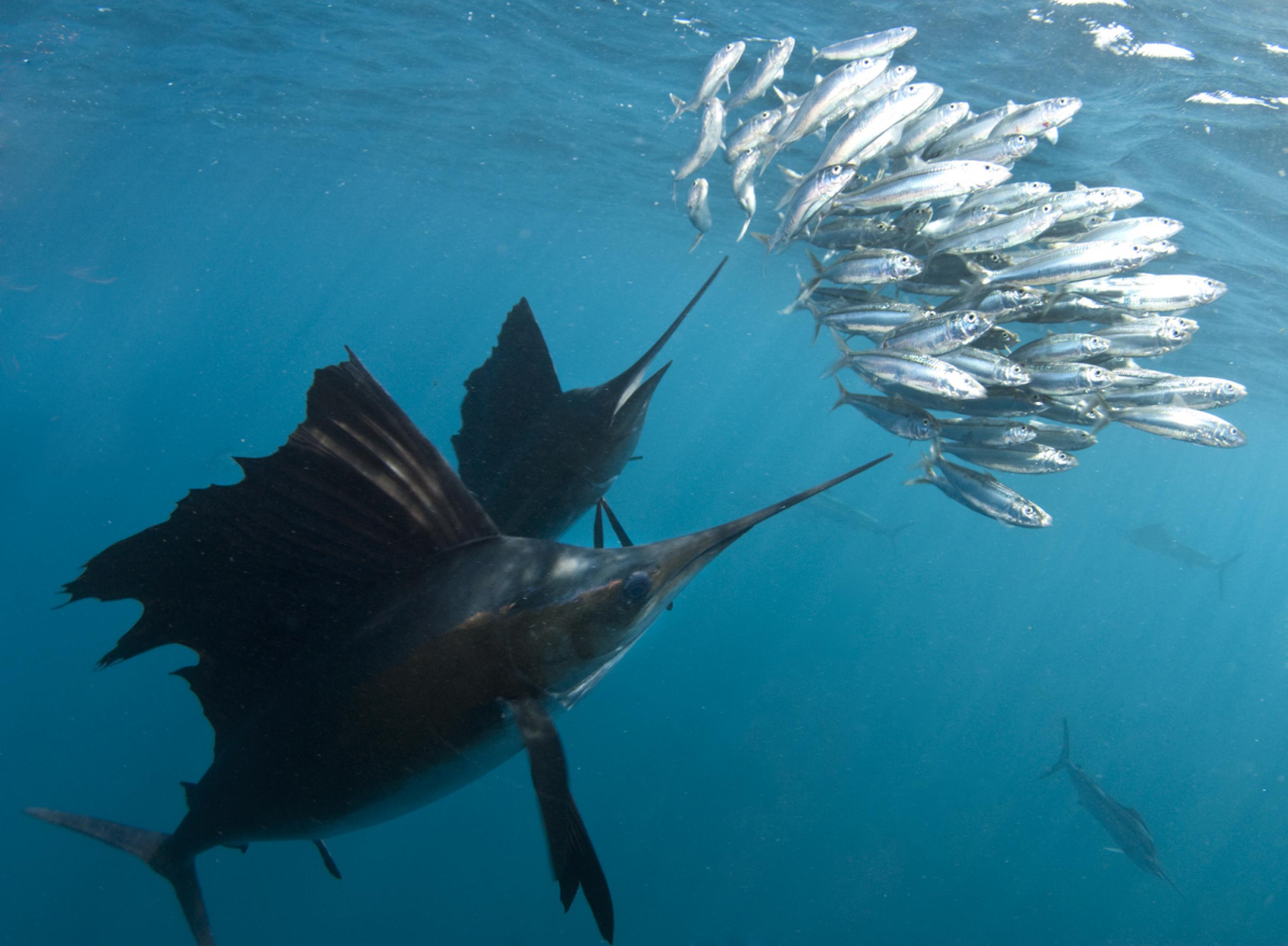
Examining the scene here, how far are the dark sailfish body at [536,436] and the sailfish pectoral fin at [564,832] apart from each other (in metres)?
1.31

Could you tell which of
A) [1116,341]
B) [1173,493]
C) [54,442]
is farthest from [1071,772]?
[1173,493]

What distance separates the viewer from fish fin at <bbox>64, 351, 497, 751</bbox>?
1441 mm

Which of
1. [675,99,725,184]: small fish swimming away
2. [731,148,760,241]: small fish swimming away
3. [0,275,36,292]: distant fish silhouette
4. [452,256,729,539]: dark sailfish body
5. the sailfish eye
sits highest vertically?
[675,99,725,184]: small fish swimming away

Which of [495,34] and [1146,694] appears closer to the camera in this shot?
[495,34]

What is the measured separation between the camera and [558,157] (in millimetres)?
22906

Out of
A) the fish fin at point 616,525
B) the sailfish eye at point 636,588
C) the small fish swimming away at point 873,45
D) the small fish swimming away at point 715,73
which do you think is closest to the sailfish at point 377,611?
the sailfish eye at point 636,588

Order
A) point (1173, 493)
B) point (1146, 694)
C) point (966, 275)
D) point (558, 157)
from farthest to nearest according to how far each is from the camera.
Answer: point (1173, 493), point (1146, 694), point (558, 157), point (966, 275)

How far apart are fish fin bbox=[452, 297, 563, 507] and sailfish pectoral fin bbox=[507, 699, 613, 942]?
4.98 ft

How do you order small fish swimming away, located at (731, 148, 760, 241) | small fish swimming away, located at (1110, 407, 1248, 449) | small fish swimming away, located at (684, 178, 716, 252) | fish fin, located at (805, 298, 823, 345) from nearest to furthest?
1. small fish swimming away, located at (1110, 407, 1248, 449)
2. fish fin, located at (805, 298, 823, 345)
3. small fish swimming away, located at (731, 148, 760, 241)
4. small fish swimming away, located at (684, 178, 716, 252)

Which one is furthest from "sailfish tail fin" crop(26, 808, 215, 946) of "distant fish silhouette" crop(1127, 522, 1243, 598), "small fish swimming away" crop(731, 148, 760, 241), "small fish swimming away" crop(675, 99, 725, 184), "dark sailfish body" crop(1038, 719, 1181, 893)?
"distant fish silhouette" crop(1127, 522, 1243, 598)

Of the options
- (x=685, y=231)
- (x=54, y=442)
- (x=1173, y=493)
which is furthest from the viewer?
(x=1173, y=493)

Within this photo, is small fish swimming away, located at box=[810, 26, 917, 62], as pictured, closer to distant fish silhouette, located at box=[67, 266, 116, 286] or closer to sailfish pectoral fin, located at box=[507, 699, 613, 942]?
sailfish pectoral fin, located at box=[507, 699, 613, 942]

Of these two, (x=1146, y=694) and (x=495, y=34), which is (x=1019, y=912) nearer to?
(x=495, y=34)

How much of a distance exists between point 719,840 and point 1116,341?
12.9 metres
